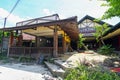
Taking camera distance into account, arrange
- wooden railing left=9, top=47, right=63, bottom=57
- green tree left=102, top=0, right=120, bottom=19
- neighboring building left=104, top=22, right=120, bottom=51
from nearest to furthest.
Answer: green tree left=102, top=0, right=120, bottom=19 < wooden railing left=9, top=47, right=63, bottom=57 < neighboring building left=104, top=22, right=120, bottom=51

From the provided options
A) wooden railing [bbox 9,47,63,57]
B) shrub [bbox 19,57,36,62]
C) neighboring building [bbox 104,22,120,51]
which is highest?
neighboring building [bbox 104,22,120,51]

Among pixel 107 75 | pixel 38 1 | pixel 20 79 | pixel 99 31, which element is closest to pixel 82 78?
pixel 107 75

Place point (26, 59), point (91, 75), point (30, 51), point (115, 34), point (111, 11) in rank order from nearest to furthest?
point (91, 75) → point (111, 11) → point (26, 59) → point (30, 51) → point (115, 34)

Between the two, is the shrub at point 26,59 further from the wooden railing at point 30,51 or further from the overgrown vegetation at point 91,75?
the overgrown vegetation at point 91,75

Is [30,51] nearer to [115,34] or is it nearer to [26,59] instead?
[26,59]

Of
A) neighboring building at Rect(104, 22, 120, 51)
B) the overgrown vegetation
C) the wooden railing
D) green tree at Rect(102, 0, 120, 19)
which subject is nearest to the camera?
the overgrown vegetation

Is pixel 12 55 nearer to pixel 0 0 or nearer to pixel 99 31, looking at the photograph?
pixel 0 0

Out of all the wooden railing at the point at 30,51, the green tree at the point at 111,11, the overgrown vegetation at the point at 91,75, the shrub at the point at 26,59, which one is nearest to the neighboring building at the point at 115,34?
the green tree at the point at 111,11

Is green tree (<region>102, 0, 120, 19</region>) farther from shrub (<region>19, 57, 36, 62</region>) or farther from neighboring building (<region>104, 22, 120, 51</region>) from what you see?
shrub (<region>19, 57, 36, 62</region>)

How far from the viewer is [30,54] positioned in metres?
10.9

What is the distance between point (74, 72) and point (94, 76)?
31.7 inches

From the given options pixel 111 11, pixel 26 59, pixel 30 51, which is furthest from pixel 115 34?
pixel 26 59

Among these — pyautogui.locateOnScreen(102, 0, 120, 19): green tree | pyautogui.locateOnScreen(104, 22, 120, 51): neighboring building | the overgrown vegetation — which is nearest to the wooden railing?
pyautogui.locateOnScreen(102, 0, 120, 19): green tree

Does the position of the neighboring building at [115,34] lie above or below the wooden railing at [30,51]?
above
